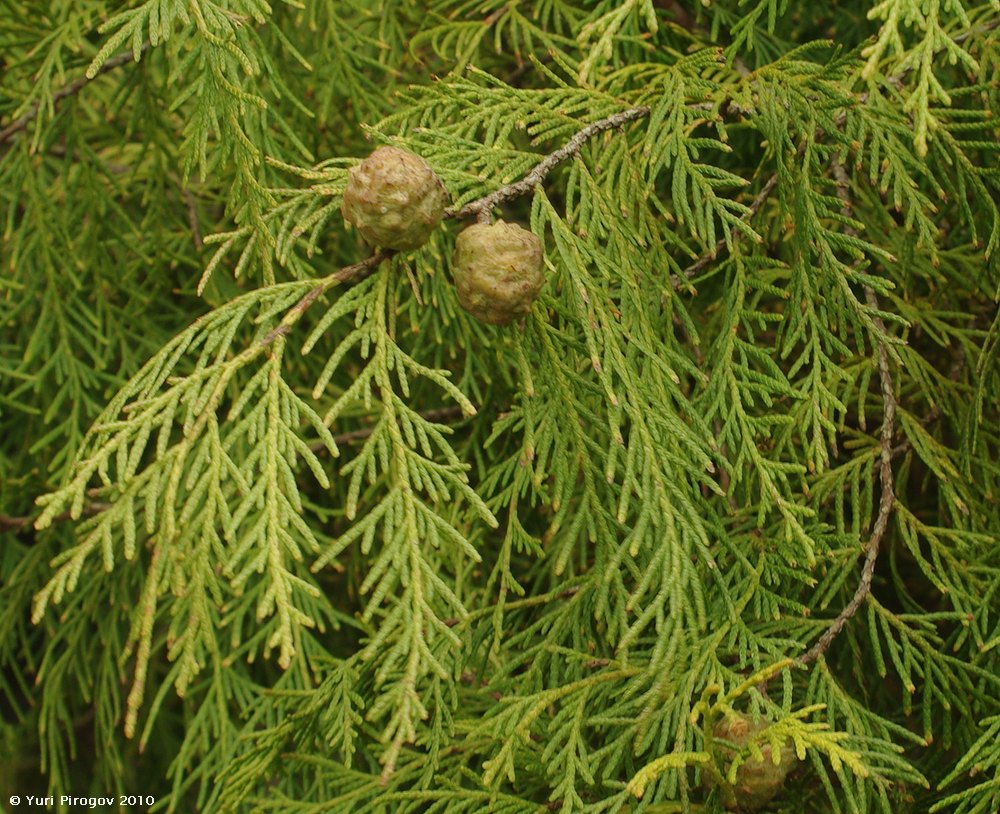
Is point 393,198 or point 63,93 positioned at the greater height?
point 393,198

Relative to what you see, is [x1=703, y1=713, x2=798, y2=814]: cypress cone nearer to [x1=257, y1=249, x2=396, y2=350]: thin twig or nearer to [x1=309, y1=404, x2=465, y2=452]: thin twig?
[x1=257, y1=249, x2=396, y2=350]: thin twig

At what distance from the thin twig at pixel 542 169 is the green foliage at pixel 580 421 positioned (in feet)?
0.06

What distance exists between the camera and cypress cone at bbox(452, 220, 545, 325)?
57.3 inches

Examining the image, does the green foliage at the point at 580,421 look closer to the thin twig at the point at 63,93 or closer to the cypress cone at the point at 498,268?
the thin twig at the point at 63,93

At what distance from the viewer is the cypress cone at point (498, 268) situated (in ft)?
4.78

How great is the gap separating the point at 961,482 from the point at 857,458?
0.69ft

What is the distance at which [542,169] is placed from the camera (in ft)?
5.45

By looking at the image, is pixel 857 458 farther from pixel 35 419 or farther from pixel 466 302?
pixel 35 419

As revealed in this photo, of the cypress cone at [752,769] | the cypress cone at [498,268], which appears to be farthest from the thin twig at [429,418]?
the cypress cone at [752,769]

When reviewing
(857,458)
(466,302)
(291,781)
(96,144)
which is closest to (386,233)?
(466,302)

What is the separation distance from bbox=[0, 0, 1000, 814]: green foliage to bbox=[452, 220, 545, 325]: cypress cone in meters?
0.13

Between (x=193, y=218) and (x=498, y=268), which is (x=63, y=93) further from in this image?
(x=498, y=268)

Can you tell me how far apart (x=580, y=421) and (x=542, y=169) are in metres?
0.44

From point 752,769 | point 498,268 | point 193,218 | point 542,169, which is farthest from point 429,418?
point 752,769
